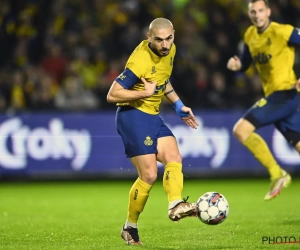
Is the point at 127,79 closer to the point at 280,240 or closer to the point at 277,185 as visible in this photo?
the point at 280,240

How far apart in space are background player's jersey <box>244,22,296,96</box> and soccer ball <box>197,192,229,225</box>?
126 inches

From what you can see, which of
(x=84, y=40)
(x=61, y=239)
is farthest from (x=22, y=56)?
(x=61, y=239)

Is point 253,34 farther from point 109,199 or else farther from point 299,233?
point 109,199

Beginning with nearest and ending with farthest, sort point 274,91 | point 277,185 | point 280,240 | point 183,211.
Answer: point 183,211
point 280,240
point 277,185
point 274,91

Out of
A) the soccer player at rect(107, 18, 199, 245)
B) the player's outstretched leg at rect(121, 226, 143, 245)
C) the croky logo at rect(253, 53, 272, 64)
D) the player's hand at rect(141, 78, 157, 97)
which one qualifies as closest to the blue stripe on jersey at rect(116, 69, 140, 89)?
the soccer player at rect(107, 18, 199, 245)

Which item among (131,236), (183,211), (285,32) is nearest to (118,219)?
(131,236)

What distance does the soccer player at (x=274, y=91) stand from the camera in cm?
961

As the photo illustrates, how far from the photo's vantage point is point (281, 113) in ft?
31.7

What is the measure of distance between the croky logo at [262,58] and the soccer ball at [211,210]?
10.6 ft

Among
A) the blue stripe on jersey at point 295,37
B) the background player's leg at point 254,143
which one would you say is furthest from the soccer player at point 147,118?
the blue stripe on jersey at point 295,37

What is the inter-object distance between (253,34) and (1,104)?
6693 millimetres

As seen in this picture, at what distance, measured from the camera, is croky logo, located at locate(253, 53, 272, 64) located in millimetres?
9664

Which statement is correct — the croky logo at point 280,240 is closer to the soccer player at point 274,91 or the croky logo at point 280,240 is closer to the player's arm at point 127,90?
the player's arm at point 127,90

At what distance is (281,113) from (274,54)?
76 centimetres
